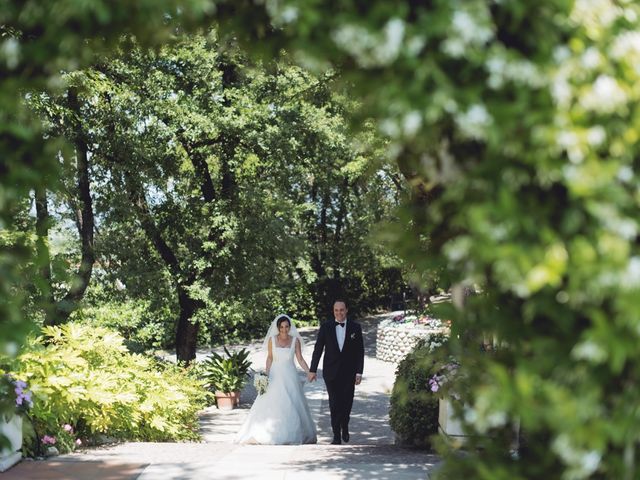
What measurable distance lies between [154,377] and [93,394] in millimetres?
2633

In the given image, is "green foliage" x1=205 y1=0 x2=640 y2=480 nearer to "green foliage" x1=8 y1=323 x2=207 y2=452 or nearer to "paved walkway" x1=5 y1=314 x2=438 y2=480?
"paved walkway" x1=5 y1=314 x2=438 y2=480

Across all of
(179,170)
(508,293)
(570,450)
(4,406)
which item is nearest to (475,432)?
(508,293)

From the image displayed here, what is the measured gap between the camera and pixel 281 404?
11.8 meters

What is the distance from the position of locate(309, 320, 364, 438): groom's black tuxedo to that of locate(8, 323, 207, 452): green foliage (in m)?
2.02

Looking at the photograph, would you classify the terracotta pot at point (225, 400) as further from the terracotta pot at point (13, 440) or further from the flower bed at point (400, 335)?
the terracotta pot at point (13, 440)

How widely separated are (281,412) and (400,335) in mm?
11204

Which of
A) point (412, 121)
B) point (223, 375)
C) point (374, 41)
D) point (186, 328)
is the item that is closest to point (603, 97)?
point (412, 121)

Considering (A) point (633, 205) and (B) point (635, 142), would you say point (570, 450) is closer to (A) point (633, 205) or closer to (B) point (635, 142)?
(A) point (633, 205)

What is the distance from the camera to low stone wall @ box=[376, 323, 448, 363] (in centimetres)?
2245

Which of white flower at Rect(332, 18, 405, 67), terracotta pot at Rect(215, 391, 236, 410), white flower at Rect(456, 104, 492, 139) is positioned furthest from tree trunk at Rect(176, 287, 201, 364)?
white flower at Rect(456, 104, 492, 139)

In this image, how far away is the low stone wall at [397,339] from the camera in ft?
73.7

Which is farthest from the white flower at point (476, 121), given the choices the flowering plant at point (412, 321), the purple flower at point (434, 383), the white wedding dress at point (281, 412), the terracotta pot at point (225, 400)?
the flowering plant at point (412, 321)

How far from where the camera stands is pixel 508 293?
8.66 ft

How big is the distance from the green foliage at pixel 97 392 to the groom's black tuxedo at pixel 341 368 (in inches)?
79.7
